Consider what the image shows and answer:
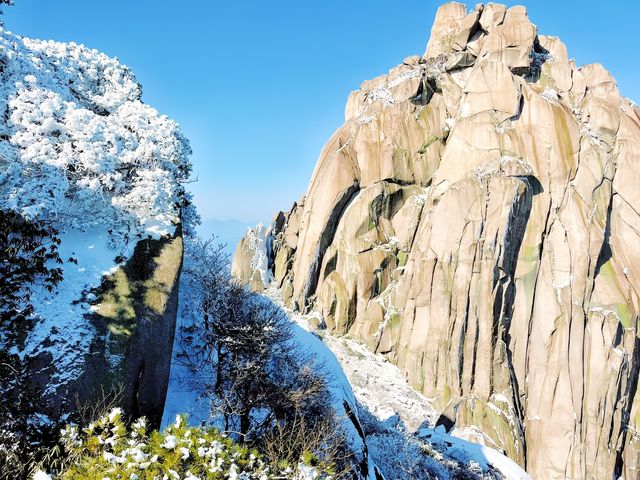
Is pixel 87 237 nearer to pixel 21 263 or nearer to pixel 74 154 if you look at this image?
pixel 21 263

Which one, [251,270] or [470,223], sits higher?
[470,223]

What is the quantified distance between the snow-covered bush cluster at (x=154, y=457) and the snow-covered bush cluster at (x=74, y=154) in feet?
27.9

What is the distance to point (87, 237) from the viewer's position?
15336mm

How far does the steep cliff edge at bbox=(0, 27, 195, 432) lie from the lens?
11664 millimetres

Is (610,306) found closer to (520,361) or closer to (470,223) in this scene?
(520,361)

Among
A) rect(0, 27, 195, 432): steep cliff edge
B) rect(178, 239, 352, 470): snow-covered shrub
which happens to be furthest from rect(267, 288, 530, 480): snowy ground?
rect(0, 27, 195, 432): steep cliff edge

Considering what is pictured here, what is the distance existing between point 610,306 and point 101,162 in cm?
4679

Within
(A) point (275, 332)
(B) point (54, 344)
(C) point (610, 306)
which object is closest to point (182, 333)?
(A) point (275, 332)

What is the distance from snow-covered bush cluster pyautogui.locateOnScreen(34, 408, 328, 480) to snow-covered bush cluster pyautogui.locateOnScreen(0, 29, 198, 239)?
8.51 meters

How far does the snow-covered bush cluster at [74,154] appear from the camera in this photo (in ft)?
46.8

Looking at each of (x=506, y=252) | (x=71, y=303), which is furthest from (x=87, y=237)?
(x=506, y=252)

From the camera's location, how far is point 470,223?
42688mm

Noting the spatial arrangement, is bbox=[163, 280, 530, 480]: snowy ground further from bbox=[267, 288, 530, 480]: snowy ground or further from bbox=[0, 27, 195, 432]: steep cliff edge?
bbox=[0, 27, 195, 432]: steep cliff edge

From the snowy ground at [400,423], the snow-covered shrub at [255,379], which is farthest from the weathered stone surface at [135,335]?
the snowy ground at [400,423]
